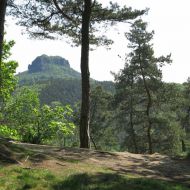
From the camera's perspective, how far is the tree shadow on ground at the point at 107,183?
8496 mm

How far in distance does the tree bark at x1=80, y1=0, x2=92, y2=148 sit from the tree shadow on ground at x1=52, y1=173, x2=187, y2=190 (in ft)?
23.7

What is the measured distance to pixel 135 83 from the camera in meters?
41.2

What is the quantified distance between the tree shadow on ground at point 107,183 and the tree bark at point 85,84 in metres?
7.21

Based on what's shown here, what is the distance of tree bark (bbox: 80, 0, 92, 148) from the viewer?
17.4 metres

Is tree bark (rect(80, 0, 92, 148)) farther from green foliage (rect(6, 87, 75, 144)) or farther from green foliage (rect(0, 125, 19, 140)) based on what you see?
green foliage (rect(0, 125, 19, 140))

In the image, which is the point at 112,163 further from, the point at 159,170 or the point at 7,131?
the point at 7,131

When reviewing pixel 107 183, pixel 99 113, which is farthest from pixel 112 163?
pixel 99 113

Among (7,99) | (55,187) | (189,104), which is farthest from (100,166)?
(189,104)

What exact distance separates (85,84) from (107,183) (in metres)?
9.13

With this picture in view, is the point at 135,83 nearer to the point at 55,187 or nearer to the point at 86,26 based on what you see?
the point at 86,26

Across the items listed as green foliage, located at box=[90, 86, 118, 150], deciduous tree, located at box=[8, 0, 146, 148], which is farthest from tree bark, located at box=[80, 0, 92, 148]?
green foliage, located at box=[90, 86, 118, 150]

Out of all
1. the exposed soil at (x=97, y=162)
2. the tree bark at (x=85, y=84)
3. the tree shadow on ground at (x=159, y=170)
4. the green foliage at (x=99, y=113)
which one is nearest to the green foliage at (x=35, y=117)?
the tree bark at (x=85, y=84)

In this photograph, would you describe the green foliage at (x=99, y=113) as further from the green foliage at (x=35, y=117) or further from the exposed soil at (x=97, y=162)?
the exposed soil at (x=97, y=162)

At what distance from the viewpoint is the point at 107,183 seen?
9125mm
